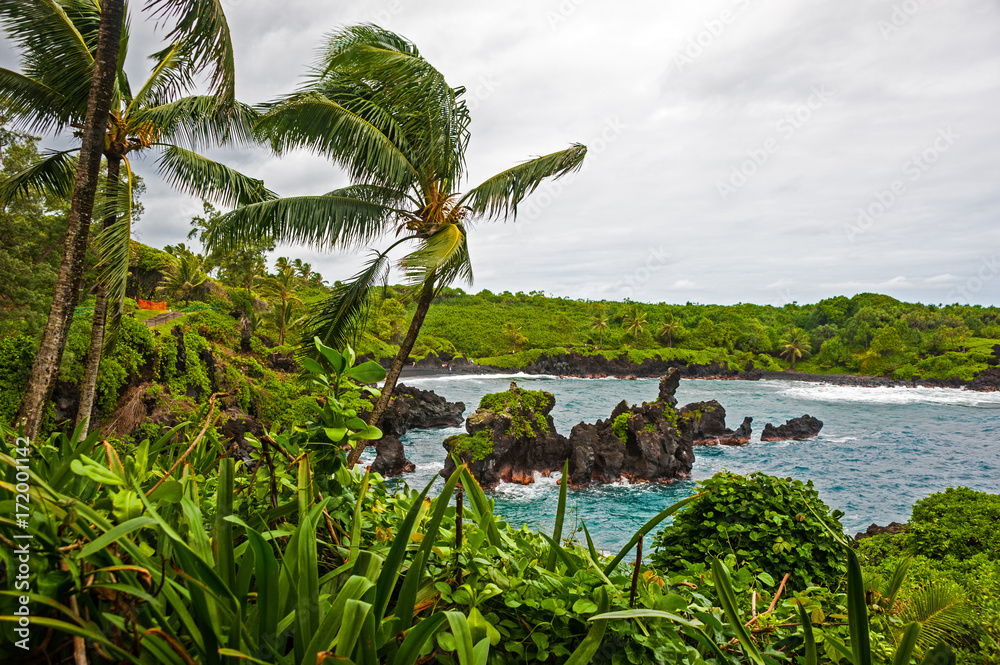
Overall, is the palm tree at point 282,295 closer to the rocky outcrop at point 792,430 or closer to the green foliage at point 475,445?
the green foliage at point 475,445

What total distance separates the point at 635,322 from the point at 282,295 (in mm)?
45417

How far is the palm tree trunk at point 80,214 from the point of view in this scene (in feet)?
14.5

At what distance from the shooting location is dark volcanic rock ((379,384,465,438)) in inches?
942

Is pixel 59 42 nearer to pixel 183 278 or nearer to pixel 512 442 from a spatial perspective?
pixel 512 442

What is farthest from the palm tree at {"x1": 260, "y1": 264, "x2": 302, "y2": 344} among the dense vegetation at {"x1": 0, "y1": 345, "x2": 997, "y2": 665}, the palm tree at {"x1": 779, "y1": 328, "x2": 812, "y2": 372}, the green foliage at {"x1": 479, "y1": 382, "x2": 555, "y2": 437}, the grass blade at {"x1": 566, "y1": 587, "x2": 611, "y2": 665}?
the palm tree at {"x1": 779, "y1": 328, "x2": 812, "y2": 372}

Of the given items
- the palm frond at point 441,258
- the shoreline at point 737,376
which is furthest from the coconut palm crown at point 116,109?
the shoreline at point 737,376

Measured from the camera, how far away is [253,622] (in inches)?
32.2

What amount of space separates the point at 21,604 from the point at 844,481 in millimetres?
24874

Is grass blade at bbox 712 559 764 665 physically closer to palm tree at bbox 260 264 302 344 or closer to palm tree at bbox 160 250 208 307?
palm tree at bbox 260 264 302 344

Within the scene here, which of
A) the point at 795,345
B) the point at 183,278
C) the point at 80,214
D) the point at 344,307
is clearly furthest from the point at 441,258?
the point at 795,345

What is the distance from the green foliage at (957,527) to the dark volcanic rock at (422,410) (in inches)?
788

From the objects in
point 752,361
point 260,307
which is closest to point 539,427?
point 260,307

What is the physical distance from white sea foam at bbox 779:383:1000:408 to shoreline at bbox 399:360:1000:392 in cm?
160

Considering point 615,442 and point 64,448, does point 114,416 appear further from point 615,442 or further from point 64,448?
point 615,442
